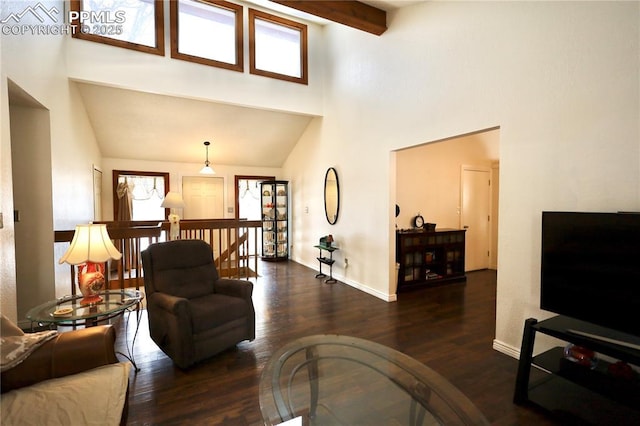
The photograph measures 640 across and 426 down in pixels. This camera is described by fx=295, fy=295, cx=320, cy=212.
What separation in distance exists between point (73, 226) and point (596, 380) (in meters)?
5.33

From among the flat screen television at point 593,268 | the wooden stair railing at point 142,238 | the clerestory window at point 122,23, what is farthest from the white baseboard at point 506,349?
the clerestory window at point 122,23

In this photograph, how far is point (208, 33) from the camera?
472 centimetres

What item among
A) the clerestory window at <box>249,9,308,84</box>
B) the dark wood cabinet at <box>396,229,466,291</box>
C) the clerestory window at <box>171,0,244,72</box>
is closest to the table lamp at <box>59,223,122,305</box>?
the clerestory window at <box>171,0,244,72</box>

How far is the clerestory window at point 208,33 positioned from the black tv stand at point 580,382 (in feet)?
17.1

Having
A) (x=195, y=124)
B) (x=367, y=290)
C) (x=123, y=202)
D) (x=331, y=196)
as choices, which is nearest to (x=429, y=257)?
(x=367, y=290)

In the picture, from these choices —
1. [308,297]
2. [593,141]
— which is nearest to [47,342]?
[308,297]

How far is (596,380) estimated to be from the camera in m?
1.74

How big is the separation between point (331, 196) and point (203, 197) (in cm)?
336

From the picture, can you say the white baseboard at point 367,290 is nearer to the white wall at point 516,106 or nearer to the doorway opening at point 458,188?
the white wall at point 516,106

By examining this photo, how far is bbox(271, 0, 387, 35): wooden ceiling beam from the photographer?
330cm

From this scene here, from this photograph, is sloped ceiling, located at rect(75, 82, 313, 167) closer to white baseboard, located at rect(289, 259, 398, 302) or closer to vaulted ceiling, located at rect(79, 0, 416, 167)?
vaulted ceiling, located at rect(79, 0, 416, 167)

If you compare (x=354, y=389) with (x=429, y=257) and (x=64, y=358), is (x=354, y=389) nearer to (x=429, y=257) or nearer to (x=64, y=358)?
(x=64, y=358)

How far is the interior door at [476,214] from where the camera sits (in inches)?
216

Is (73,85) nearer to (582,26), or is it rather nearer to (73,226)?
(73,226)
